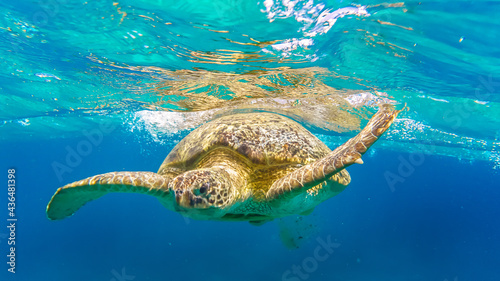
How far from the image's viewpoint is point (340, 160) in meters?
3.16

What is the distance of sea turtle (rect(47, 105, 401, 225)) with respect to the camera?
322cm

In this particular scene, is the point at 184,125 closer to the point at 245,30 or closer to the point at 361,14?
the point at 245,30

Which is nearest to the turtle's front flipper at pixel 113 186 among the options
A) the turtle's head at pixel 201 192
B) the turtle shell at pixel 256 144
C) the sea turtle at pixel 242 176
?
the sea turtle at pixel 242 176

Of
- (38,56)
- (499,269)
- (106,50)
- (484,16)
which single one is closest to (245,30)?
(106,50)

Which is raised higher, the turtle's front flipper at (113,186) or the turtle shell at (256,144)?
the turtle's front flipper at (113,186)

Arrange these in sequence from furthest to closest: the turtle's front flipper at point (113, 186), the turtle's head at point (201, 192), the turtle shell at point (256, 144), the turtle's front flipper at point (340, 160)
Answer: the turtle shell at point (256, 144)
the turtle's front flipper at point (113, 186)
the turtle's front flipper at point (340, 160)
the turtle's head at point (201, 192)

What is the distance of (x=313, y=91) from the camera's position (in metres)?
10.8

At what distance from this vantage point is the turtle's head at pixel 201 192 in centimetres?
304

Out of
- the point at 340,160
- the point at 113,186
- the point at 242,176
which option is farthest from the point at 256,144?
the point at 113,186

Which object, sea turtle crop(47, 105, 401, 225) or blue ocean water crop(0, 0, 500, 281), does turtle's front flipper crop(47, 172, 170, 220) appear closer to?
sea turtle crop(47, 105, 401, 225)

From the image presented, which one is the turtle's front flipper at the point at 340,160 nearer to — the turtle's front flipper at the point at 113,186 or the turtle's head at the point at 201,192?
the turtle's head at the point at 201,192

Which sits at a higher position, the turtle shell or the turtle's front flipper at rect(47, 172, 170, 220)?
the turtle's front flipper at rect(47, 172, 170, 220)

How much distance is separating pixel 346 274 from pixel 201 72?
1658cm

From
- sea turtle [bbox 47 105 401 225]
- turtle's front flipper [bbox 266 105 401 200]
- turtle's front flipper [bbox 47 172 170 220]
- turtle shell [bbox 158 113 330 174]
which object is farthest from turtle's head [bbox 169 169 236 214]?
turtle shell [bbox 158 113 330 174]
